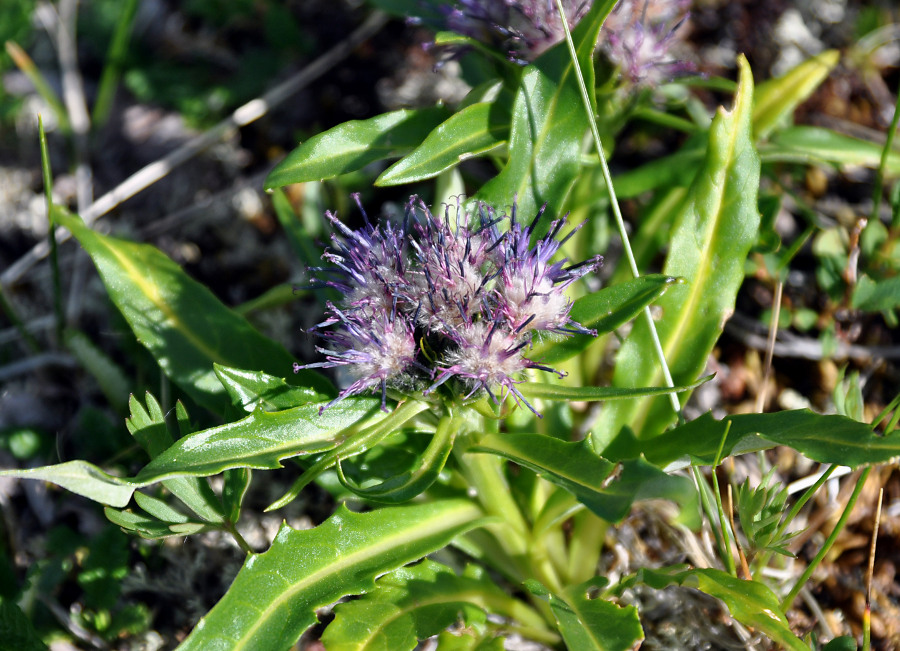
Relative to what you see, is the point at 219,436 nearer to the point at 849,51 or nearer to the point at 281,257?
the point at 281,257

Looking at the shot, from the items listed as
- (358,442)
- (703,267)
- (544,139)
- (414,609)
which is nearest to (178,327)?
(358,442)

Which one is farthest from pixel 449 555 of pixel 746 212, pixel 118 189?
pixel 118 189

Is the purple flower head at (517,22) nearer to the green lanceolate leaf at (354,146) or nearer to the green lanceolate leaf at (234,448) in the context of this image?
the green lanceolate leaf at (354,146)

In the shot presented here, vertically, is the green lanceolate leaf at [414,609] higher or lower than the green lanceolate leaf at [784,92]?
lower

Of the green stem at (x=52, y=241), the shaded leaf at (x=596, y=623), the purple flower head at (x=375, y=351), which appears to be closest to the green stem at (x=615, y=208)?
the shaded leaf at (x=596, y=623)

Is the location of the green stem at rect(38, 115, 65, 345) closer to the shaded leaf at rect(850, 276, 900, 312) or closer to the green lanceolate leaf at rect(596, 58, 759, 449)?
the green lanceolate leaf at rect(596, 58, 759, 449)

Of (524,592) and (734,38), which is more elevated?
(734,38)

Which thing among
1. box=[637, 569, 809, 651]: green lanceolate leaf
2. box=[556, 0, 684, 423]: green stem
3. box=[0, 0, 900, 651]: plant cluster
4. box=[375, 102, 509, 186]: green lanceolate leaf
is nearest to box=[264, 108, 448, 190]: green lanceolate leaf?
box=[0, 0, 900, 651]: plant cluster
